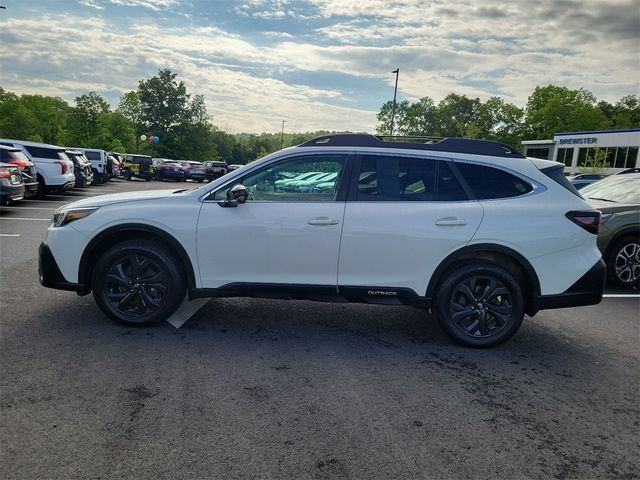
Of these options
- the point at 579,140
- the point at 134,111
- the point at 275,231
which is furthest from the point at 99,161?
the point at 134,111

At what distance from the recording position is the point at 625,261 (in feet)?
22.7

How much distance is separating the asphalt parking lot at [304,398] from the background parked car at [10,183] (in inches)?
297

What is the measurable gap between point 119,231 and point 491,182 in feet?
11.1

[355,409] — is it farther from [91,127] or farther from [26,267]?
[91,127]

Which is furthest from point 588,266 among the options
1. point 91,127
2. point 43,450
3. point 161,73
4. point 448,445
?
point 161,73

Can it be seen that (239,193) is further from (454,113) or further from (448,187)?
(454,113)

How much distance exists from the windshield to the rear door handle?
447 centimetres

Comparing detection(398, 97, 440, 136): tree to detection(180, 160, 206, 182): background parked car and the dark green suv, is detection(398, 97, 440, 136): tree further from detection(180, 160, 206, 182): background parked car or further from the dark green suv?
the dark green suv

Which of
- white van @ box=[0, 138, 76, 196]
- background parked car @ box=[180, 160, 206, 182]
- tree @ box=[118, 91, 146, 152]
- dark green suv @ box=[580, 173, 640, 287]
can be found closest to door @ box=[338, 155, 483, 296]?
dark green suv @ box=[580, 173, 640, 287]

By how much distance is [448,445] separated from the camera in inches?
110

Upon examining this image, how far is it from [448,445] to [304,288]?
6.22ft

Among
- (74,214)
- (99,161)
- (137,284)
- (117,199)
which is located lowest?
(137,284)

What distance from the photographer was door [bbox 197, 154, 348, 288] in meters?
4.22

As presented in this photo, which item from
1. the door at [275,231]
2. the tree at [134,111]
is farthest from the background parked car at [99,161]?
the tree at [134,111]
